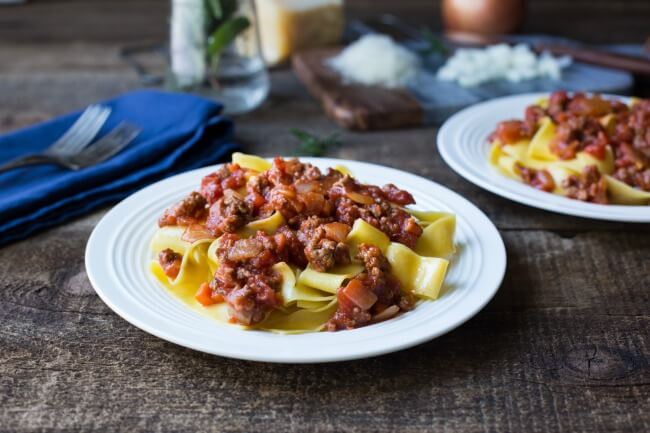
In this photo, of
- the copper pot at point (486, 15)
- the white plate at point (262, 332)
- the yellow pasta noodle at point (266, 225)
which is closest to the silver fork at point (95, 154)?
the white plate at point (262, 332)

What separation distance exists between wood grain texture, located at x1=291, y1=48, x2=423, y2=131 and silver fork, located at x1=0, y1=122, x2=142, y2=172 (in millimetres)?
1454

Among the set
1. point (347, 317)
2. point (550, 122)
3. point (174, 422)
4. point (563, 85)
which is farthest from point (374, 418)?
point (563, 85)

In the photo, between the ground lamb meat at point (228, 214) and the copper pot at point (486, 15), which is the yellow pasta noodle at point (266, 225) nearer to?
the ground lamb meat at point (228, 214)

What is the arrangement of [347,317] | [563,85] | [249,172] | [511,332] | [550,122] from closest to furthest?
1. [347,317]
2. [511,332]
3. [249,172]
4. [550,122]
5. [563,85]

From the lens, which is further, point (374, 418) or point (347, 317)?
point (347, 317)

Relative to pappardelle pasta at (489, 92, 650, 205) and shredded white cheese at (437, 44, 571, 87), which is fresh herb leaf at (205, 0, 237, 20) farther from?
pappardelle pasta at (489, 92, 650, 205)

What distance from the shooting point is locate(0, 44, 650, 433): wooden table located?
8.92 feet

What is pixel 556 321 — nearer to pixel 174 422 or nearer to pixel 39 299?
pixel 174 422

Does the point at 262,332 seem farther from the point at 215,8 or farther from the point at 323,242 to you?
the point at 215,8

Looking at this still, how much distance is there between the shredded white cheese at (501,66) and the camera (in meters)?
6.25

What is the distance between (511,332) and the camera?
321cm

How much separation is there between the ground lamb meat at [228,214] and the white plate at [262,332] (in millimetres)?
336

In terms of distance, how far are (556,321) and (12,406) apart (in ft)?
7.10

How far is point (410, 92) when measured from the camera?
603cm
